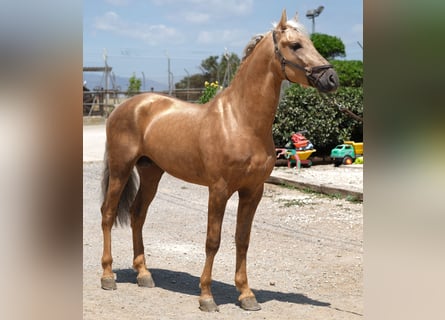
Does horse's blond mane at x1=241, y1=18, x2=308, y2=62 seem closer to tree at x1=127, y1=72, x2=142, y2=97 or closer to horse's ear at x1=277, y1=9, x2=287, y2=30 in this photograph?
horse's ear at x1=277, y1=9, x2=287, y2=30

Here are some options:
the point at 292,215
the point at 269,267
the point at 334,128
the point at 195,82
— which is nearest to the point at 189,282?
the point at 269,267

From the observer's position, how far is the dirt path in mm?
4059

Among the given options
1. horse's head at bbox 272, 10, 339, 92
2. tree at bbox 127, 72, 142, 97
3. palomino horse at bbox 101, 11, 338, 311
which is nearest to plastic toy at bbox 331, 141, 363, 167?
palomino horse at bbox 101, 11, 338, 311

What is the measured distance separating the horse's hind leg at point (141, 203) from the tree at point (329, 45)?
23.2 m

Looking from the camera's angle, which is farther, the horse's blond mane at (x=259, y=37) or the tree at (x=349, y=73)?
the tree at (x=349, y=73)

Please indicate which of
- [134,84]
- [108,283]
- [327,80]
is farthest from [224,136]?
[134,84]

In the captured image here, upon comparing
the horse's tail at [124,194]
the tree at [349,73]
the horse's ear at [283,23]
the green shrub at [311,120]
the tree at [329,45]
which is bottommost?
the horse's tail at [124,194]

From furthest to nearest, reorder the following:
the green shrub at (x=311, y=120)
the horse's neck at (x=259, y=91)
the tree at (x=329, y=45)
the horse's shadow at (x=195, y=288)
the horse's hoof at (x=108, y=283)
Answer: the tree at (x=329, y=45)
the green shrub at (x=311, y=120)
the horse's hoof at (x=108, y=283)
the horse's shadow at (x=195, y=288)
the horse's neck at (x=259, y=91)

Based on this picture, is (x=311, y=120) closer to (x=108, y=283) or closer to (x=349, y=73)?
(x=349, y=73)

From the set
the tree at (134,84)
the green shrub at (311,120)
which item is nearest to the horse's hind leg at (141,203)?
the green shrub at (311,120)

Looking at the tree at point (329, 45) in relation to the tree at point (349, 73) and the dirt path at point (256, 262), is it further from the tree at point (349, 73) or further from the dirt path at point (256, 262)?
the dirt path at point (256, 262)

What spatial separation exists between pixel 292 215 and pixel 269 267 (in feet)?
7.94

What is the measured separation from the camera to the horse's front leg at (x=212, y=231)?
3836 millimetres
